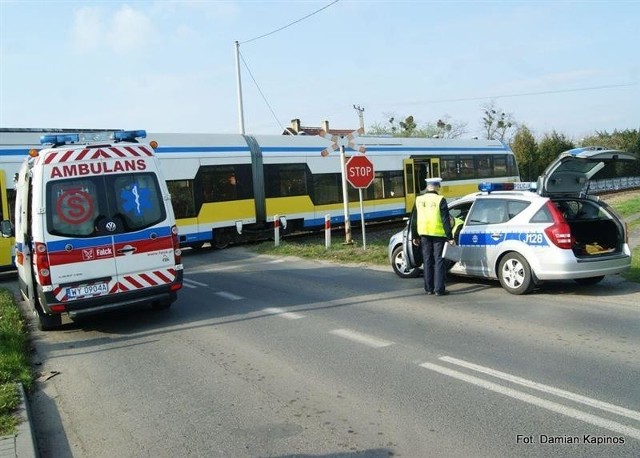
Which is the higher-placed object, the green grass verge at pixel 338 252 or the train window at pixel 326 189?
the train window at pixel 326 189

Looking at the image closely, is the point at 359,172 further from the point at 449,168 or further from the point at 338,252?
the point at 449,168

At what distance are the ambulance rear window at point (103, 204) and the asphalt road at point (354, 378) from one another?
4.61 ft

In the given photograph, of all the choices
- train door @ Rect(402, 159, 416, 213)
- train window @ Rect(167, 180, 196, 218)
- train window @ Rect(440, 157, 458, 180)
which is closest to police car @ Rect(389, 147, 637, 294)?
train window @ Rect(167, 180, 196, 218)

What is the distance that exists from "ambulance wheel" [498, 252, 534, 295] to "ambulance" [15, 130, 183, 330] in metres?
4.83

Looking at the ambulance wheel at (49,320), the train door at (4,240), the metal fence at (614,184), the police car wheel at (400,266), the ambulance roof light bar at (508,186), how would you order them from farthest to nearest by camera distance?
the metal fence at (614,184)
the train door at (4,240)
the police car wheel at (400,266)
the ambulance roof light bar at (508,186)
the ambulance wheel at (49,320)

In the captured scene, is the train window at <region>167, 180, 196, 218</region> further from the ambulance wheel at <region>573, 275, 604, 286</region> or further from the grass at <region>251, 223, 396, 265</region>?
the ambulance wheel at <region>573, 275, 604, 286</region>

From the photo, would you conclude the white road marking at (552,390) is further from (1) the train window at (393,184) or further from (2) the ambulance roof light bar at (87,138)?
(1) the train window at (393,184)

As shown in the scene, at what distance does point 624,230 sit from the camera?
28.7 feet

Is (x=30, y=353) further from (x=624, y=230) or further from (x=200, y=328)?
(x=624, y=230)

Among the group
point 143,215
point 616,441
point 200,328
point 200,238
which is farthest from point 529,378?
point 200,238

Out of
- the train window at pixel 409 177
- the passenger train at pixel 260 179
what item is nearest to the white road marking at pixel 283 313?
the passenger train at pixel 260 179

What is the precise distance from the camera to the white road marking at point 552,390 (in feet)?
13.9

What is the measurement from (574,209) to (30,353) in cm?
792

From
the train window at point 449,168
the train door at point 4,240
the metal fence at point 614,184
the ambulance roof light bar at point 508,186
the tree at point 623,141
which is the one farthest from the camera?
the tree at point 623,141
